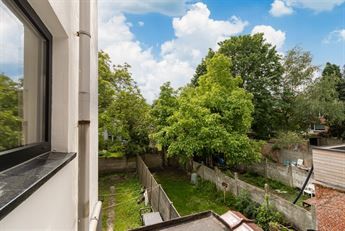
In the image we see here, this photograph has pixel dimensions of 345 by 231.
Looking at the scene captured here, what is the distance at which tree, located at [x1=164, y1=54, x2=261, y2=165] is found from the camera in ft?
36.6

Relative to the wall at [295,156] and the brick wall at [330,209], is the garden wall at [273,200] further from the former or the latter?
the wall at [295,156]

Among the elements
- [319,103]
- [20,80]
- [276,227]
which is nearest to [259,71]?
[319,103]

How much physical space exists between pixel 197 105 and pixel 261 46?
1003cm

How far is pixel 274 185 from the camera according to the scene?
1171 centimetres

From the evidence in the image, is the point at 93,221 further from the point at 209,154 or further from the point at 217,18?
the point at 217,18

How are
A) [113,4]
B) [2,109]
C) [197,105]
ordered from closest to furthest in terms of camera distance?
[2,109], [113,4], [197,105]

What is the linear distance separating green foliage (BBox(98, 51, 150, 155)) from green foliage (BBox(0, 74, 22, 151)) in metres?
12.4

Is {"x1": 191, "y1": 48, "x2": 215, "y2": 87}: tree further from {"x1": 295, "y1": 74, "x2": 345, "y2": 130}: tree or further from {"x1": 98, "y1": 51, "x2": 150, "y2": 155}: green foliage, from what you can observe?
{"x1": 295, "y1": 74, "x2": 345, "y2": 130}: tree

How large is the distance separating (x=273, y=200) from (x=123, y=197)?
19.5 feet

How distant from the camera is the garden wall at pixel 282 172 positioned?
1104cm

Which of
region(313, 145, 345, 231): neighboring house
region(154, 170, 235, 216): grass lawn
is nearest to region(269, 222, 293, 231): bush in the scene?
region(313, 145, 345, 231): neighboring house

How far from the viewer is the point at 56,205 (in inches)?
53.9

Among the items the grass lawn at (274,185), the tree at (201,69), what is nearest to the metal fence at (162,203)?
the grass lawn at (274,185)

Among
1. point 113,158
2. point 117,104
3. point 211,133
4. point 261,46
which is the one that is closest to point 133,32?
point 117,104
